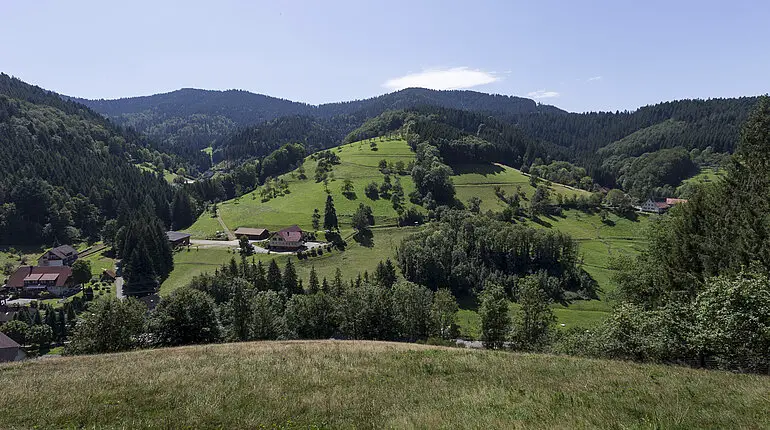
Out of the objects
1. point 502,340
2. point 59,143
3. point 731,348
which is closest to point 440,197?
point 502,340

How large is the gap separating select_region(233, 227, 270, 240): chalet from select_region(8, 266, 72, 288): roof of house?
4271 centimetres

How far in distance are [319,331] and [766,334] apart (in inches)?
1845

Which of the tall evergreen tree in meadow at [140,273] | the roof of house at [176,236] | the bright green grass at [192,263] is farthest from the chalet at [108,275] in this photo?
the roof of house at [176,236]

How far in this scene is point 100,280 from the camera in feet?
314

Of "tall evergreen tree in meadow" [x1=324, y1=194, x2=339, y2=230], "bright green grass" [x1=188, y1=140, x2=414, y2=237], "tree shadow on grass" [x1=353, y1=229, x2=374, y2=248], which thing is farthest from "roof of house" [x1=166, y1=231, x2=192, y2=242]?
"tree shadow on grass" [x1=353, y1=229, x2=374, y2=248]

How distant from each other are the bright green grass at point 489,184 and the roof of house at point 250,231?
73.5 metres

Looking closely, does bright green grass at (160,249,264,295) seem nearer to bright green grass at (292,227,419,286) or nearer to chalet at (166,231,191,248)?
chalet at (166,231,191,248)

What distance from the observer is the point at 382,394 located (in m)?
16.0

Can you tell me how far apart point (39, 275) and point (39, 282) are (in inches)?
68.8

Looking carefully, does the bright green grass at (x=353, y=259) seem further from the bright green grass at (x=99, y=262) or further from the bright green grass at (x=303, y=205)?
the bright green grass at (x=99, y=262)

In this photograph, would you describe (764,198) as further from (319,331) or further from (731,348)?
(319,331)

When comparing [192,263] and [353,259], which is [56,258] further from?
[353,259]

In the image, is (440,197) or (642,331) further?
(440,197)

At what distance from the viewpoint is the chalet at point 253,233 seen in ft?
398
